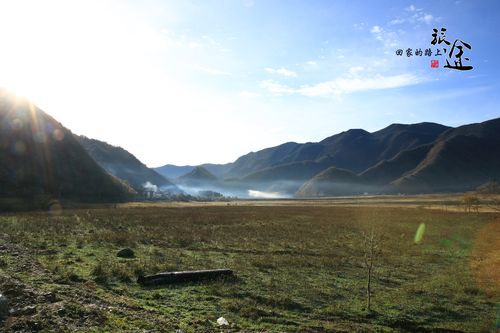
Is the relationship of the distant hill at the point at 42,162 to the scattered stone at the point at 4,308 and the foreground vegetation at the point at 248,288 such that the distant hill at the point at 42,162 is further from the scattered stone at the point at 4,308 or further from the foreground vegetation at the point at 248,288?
the scattered stone at the point at 4,308

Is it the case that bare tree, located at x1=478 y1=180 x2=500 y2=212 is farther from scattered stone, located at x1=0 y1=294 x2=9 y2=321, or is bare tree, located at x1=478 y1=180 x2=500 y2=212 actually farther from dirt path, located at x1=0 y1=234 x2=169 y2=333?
scattered stone, located at x1=0 y1=294 x2=9 y2=321

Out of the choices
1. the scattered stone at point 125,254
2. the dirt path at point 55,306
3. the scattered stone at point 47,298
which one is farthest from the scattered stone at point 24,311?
the scattered stone at point 125,254

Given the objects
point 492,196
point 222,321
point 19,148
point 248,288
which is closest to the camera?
point 222,321

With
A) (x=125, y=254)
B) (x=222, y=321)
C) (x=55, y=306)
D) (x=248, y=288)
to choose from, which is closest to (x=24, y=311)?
(x=55, y=306)

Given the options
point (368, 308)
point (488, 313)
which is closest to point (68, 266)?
point (368, 308)

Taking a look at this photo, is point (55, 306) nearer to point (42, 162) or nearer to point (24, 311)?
point (24, 311)

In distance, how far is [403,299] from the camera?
16484mm

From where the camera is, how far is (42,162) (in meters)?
104

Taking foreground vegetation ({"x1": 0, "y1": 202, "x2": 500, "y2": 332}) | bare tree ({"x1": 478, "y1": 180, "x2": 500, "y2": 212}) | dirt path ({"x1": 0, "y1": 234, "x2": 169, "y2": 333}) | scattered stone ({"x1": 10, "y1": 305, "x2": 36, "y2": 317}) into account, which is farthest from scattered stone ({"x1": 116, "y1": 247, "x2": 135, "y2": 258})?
bare tree ({"x1": 478, "y1": 180, "x2": 500, "y2": 212})

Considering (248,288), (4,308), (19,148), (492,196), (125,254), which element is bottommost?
(492,196)

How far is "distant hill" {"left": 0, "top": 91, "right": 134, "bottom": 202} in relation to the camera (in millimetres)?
93706

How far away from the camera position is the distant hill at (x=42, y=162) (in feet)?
307

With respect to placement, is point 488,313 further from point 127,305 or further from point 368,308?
point 127,305

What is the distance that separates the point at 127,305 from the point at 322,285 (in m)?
9.64
